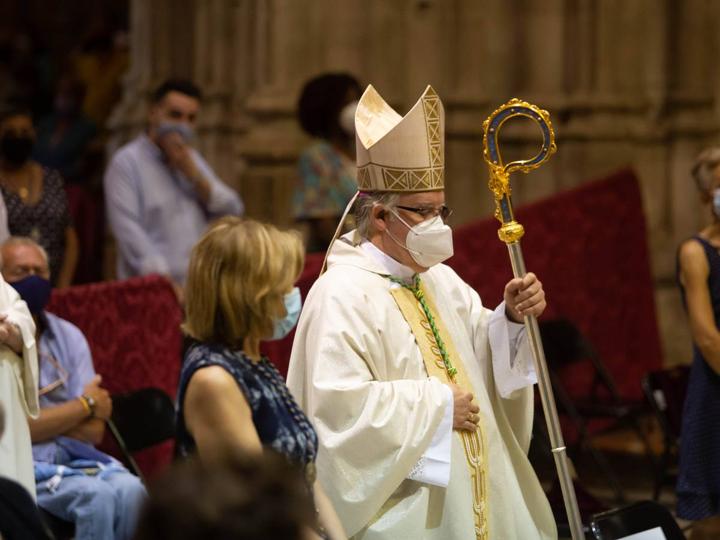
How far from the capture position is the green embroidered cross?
4.60 m

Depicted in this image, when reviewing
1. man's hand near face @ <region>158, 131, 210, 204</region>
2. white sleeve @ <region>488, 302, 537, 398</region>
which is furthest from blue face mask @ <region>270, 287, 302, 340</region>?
man's hand near face @ <region>158, 131, 210, 204</region>

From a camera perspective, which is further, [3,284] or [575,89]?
[575,89]

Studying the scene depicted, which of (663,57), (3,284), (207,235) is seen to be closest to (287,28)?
(663,57)

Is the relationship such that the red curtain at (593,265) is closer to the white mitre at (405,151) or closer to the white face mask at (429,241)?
the white mitre at (405,151)

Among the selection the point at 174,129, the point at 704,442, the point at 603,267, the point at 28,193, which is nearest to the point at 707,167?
the point at 704,442

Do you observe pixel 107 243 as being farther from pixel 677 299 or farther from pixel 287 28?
pixel 677 299

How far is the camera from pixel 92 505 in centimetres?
524

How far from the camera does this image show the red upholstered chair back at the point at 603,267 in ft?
27.9

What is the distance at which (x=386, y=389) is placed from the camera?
4.36 m

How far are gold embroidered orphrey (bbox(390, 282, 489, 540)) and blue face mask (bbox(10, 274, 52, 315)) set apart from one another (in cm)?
143

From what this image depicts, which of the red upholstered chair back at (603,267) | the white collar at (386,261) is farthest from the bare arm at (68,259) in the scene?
the white collar at (386,261)

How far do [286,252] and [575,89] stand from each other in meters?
6.54

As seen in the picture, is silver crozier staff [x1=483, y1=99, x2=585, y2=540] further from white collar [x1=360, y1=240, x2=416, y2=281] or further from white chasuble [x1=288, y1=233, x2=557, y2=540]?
white collar [x1=360, y1=240, x2=416, y2=281]

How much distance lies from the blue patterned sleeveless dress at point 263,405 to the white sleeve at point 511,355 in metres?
A: 1.03
